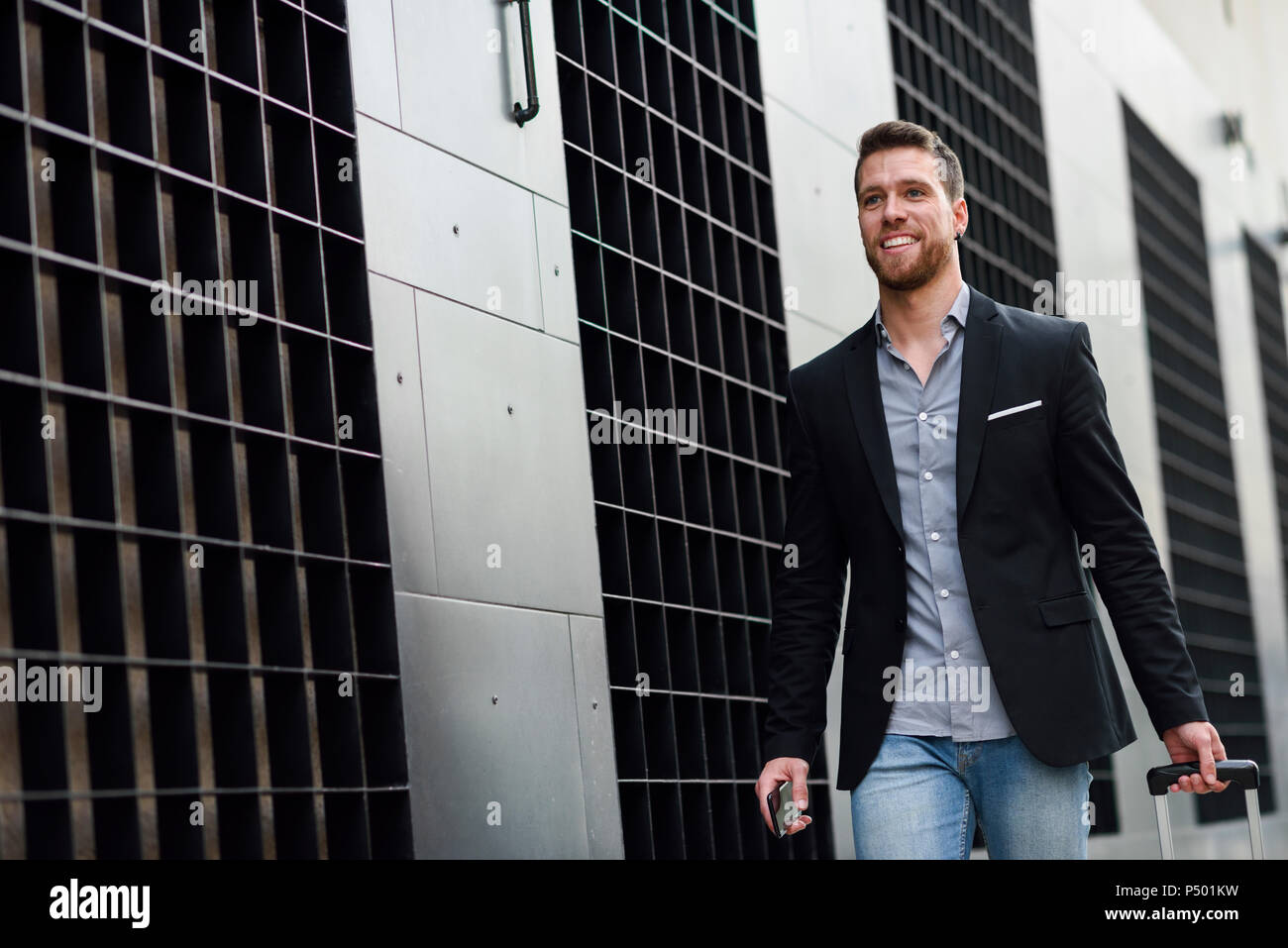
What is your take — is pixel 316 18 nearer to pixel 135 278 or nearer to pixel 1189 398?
pixel 135 278

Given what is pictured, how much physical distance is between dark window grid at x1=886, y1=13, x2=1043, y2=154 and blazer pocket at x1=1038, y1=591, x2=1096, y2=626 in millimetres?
6911

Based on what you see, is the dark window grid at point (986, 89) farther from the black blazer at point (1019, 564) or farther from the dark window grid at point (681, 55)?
the black blazer at point (1019, 564)

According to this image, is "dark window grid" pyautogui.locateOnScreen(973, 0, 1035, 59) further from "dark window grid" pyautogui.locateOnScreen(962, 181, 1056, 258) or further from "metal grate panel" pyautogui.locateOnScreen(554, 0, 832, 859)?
"metal grate panel" pyautogui.locateOnScreen(554, 0, 832, 859)

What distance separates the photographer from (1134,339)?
13.5m

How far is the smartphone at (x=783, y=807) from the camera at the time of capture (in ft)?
12.1

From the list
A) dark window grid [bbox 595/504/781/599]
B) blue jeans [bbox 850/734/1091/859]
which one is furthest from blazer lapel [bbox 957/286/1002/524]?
dark window grid [bbox 595/504/781/599]

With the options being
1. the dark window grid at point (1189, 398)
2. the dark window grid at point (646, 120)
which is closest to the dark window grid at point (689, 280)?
the dark window grid at point (646, 120)

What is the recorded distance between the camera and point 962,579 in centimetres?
368

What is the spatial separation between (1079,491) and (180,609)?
7.48ft

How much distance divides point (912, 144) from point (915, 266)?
0.94ft

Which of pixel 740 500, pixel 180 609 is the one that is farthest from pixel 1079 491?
pixel 740 500

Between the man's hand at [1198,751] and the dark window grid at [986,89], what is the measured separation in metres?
7.13

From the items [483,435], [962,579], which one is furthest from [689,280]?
[962,579]

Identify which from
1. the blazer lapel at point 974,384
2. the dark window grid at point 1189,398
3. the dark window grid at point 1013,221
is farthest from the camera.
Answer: the dark window grid at point 1189,398
